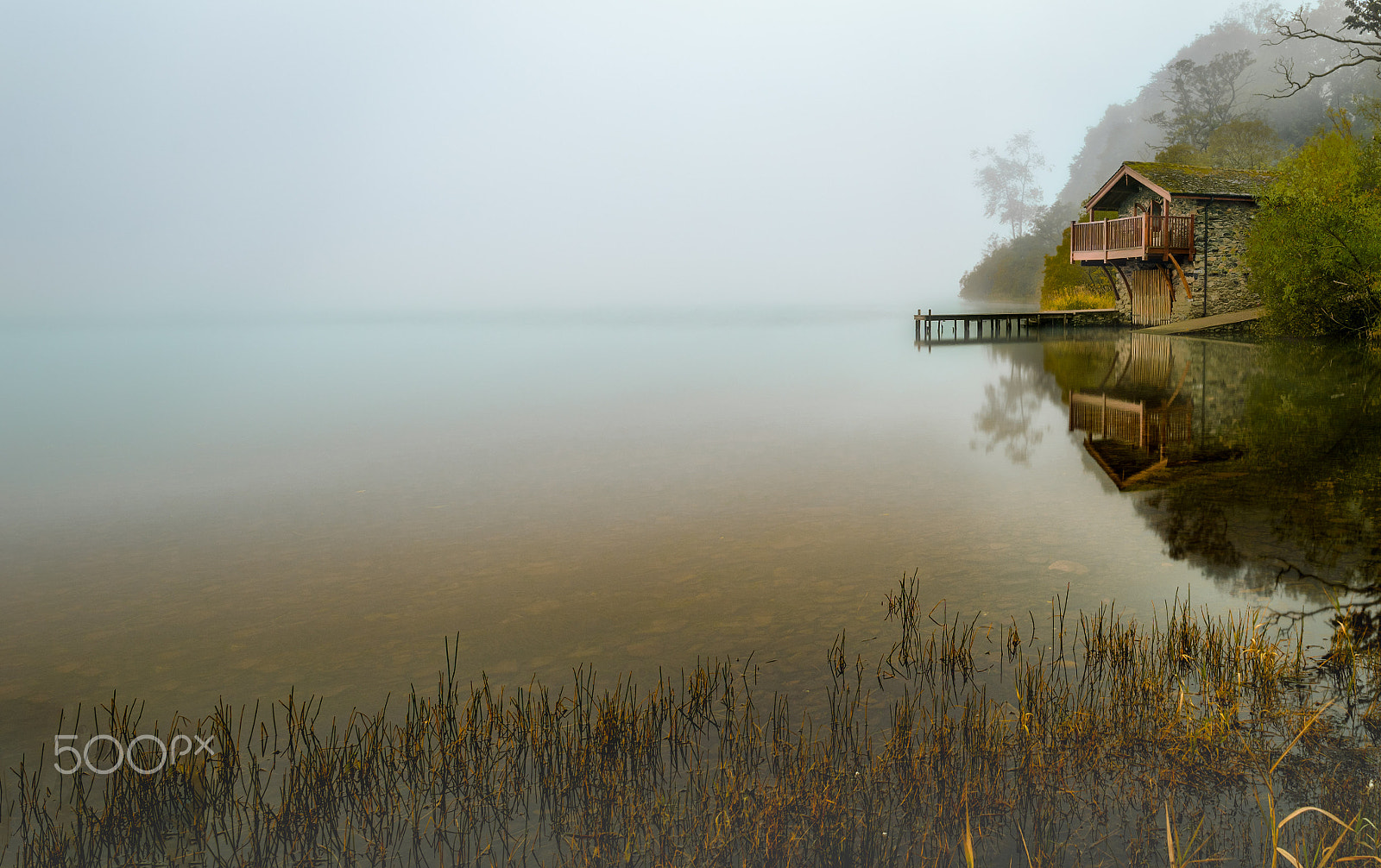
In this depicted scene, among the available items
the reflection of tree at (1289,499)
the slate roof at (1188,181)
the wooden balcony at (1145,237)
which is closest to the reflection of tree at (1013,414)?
the reflection of tree at (1289,499)

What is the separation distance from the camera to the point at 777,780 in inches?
A: 169

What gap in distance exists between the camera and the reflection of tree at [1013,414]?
595 inches

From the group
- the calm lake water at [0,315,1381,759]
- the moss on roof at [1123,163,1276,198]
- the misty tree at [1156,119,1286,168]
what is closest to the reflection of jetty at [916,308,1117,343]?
the moss on roof at [1123,163,1276,198]

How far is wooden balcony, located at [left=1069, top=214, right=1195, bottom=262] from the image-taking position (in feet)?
112

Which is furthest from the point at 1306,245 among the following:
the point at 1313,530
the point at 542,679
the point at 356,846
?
the point at 356,846

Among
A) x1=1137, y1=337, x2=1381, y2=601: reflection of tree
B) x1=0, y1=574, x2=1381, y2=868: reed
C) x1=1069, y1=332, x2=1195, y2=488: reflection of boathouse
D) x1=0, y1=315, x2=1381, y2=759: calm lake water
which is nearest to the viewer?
x1=0, y1=574, x2=1381, y2=868: reed

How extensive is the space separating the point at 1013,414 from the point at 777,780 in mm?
16025

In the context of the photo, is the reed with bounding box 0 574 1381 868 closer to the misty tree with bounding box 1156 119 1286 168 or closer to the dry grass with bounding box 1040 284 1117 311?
Answer: the dry grass with bounding box 1040 284 1117 311

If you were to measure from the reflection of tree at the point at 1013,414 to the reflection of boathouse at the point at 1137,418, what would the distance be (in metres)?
0.82

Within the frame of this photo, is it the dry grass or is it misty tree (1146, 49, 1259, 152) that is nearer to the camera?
the dry grass

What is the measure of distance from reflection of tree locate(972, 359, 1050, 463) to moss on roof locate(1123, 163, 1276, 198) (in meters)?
13.1

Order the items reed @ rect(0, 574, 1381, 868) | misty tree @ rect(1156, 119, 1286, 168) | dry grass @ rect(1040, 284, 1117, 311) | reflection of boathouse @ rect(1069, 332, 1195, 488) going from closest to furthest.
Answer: reed @ rect(0, 574, 1381, 868)
reflection of boathouse @ rect(1069, 332, 1195, 488)
dry grass @ rect(1040, 284, 1117, 311)
misty tree @ rect(1156, 119, 1286, 168)

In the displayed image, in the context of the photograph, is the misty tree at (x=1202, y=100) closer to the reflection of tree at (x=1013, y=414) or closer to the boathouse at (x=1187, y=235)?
the boathouse at (x=1187, y=235)

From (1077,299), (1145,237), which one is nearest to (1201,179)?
(1145,237)
